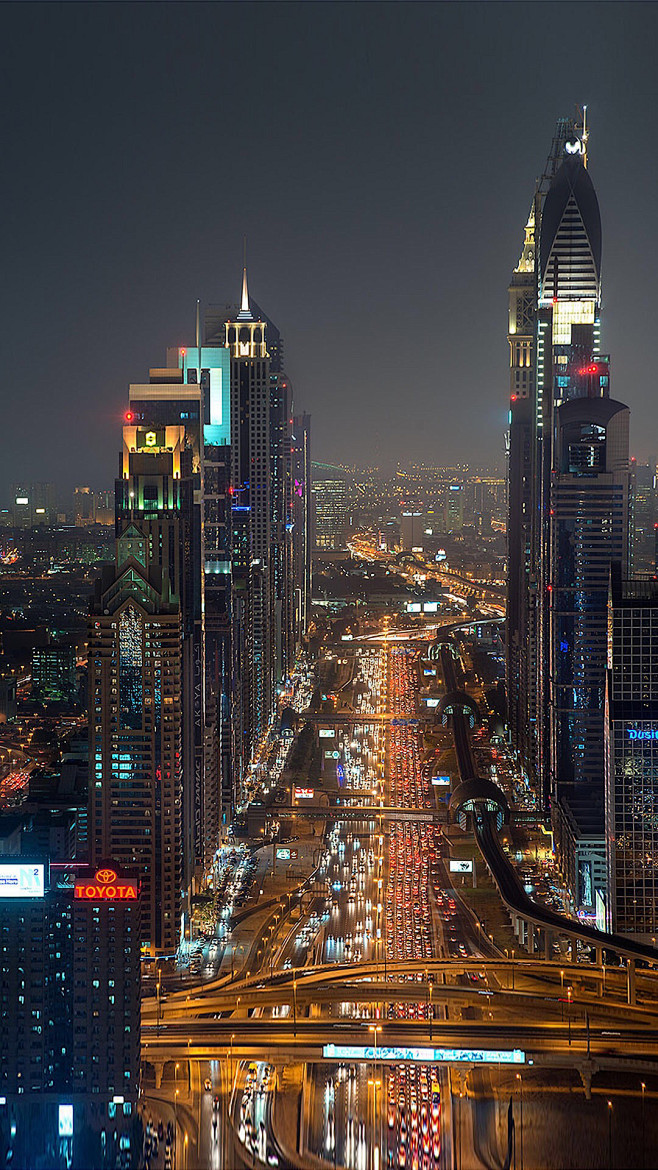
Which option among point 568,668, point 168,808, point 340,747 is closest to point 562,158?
point 568,668

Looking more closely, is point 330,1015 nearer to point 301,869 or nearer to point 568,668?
point 301,869

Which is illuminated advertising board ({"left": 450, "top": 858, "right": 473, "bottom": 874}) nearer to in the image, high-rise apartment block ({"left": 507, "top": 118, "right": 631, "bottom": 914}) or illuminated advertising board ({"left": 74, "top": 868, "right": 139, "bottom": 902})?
high-rise apartment block ({"left": 507, "top": 118, "right": 631, "bottom": 914})

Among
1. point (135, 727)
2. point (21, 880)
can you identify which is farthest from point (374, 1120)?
point (135, 727)

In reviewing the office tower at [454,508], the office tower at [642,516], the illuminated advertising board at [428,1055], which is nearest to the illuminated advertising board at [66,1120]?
the illuminated advertising board at [428,1055]

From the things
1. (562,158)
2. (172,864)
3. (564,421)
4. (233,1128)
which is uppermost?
(562,158)

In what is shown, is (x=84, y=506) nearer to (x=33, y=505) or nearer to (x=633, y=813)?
(x=33, y=505)

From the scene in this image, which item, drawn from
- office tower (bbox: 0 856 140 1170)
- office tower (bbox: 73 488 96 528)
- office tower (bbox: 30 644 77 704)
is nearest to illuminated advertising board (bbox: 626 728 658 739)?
office tower (bbox: 0 856 140 1170)

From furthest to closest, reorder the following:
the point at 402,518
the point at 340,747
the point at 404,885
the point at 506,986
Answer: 1. the point at 402,518
2. the point at 340,747
3. the point at 404,885
4. the point at 506,986
